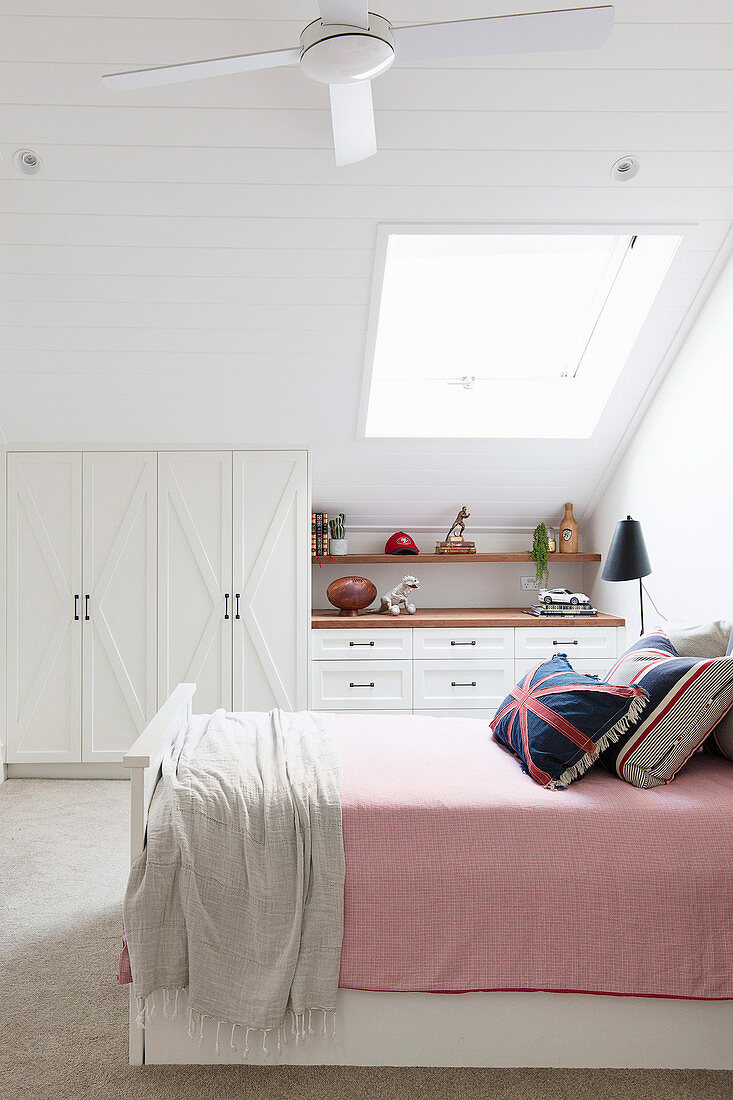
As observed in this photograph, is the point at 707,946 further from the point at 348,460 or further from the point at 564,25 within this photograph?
the point at 348,460

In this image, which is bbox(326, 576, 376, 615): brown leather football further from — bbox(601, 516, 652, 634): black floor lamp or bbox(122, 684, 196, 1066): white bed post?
bbox(122, 684, 196, 1066): white bed post

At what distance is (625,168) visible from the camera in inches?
107

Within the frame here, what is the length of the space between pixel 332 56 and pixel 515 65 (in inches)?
34.4

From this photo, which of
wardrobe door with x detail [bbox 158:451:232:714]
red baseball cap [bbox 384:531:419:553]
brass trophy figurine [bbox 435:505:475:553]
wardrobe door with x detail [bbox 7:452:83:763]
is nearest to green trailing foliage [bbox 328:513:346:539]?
red baseball cap [bbox 384:531:419:553]

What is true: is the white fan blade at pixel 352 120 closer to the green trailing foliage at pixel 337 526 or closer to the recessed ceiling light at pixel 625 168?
the recessed ceiling light at pixel 625 168

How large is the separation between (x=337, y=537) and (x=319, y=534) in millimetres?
119

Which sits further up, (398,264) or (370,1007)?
(398,264)

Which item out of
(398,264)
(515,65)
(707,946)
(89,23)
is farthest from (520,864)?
(398,264)

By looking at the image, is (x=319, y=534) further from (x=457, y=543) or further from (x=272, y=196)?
(x=272, y=196)

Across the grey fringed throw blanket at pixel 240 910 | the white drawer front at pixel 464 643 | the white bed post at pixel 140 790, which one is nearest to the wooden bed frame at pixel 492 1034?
the white bed post at pixel 140 790

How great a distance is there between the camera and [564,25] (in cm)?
156

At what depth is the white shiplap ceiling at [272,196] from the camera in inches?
87.2

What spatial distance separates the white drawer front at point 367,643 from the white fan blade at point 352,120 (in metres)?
2.40

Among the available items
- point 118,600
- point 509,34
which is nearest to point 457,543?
point 118,600
